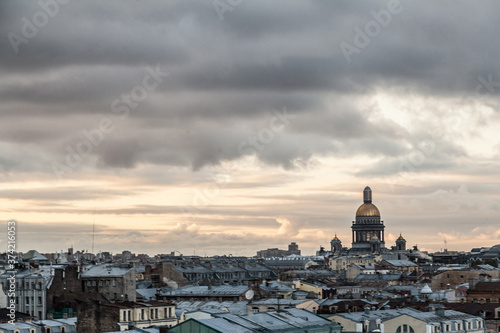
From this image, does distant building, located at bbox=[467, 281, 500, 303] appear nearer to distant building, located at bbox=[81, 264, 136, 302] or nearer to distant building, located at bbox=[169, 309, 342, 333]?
distant building, located at bbox=[81, 264, 136, 302]

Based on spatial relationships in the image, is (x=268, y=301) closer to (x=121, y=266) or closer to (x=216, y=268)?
(x=121, y=266)

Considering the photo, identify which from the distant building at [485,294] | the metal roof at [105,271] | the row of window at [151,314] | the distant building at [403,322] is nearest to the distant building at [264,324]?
the distant building at [403,322]

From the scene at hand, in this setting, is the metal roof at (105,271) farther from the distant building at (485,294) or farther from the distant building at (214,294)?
the distant building at (485,294)

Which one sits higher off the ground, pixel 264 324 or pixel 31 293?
pixel 31 293

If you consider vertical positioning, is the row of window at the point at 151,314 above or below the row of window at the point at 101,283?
below

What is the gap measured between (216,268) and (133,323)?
3876 inches

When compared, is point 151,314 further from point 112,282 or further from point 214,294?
point 112,282

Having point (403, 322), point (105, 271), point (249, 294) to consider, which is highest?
point (105, 271)

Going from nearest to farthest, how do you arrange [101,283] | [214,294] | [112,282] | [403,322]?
[403,322] < [214,294] < [112,282] < [101,283]

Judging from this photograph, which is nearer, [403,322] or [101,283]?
[403,322]

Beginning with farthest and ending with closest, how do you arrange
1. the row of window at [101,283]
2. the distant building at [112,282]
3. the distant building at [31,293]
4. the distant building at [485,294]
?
the row of window at [101,283]
the distant building at [485,294]
the distant building at [112,282]
the distant building at [31,293]

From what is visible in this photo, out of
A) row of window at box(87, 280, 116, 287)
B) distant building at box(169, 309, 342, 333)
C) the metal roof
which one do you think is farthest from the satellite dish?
distant building at box(169, 309, 342, 333)

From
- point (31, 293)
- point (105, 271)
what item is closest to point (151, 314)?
point (31, 293)

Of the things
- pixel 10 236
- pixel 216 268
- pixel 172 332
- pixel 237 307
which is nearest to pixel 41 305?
pixel 237 307
